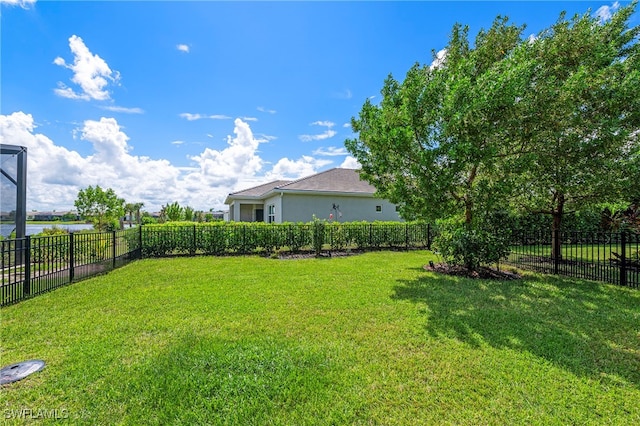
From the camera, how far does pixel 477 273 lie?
26.4ft

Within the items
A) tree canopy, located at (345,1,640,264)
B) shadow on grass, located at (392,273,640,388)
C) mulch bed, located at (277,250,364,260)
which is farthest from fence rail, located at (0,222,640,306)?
tree canopy, located at (345,1,640,264)

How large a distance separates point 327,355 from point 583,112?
8821 mm

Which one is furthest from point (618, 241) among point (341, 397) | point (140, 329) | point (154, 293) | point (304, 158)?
point (304, 158)

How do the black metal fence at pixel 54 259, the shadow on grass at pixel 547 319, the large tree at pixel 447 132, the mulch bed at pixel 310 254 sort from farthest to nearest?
the mulch bed at pixel 310 254 < the large tree at pixel 447 132 < the black metal fence at pixel 54 259 < the shadow on grass at pixel 547 319

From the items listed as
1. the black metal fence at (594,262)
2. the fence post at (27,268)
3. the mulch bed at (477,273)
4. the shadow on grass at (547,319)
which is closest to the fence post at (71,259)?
the fence post at (27,268)

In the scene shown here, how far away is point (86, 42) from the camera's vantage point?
822 centimetres

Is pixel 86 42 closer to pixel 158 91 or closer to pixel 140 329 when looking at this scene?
pixel 158 91

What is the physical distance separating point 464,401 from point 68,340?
4814 millimetres

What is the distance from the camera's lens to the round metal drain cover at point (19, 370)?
2897 mm

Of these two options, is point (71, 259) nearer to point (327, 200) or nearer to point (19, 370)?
point (19, 370)

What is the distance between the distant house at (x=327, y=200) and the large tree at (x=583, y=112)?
396 inches

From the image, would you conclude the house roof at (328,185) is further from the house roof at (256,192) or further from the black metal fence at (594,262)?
the black metal fence at (594,262)

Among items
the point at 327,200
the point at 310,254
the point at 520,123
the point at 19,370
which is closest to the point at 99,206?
the point at 327,200

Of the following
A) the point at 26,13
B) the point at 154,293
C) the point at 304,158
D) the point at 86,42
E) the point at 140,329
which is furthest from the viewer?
the point at 304,158
